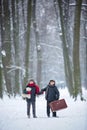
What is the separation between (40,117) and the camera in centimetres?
835

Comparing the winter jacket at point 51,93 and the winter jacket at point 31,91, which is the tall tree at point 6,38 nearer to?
the winter jacket at point 31,91

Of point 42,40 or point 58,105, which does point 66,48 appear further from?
point 58,105

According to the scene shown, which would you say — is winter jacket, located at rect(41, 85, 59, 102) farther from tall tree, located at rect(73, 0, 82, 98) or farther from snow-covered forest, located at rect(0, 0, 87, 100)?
tall tree, located at rect(73, 0, 82, 98)

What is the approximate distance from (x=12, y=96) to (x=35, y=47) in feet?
21.1

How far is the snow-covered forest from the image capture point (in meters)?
10.1

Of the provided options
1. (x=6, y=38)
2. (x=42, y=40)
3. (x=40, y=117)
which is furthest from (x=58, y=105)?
(x=42, y=40)

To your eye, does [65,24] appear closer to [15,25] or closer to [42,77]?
[15,25]

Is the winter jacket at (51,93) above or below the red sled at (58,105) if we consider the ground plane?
above

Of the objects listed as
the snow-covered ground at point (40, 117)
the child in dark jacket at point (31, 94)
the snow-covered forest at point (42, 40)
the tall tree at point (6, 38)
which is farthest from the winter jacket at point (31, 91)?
the tall tree at point (6, 38)

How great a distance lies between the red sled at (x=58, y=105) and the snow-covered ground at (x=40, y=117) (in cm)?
24

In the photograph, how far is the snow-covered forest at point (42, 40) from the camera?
1007 cm

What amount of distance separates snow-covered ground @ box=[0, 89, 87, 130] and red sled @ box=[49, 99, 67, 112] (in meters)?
0.24

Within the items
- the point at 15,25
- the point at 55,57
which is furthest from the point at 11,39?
the point at 55,57

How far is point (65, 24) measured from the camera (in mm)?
12812
